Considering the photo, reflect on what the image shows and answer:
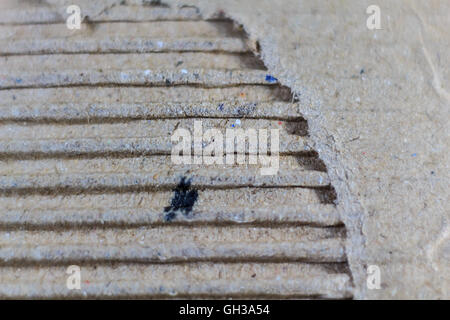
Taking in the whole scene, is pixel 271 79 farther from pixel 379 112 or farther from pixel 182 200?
pixel 182 200

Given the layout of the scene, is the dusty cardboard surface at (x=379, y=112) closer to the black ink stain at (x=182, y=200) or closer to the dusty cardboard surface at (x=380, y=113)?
the dusty cardboard surface at (x=380, y=113)

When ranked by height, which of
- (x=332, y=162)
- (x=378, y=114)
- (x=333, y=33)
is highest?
(x=333, y=33)

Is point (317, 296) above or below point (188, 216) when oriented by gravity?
below

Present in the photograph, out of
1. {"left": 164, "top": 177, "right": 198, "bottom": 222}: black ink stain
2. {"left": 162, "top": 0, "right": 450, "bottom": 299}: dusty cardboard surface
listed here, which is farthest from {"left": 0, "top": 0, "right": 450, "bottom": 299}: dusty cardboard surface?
{"left": 164, "top": 177, "right": 198, "bottom": 222}: black ink stain

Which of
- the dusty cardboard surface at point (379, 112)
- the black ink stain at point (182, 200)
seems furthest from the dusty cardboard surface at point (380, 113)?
Answer: the black ink stain at point (182, 200)

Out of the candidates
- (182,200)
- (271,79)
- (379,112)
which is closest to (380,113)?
(379,112)

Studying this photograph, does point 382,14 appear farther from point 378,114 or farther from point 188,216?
point 188,216

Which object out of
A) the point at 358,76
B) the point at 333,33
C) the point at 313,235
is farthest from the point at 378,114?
the point at 313,235
